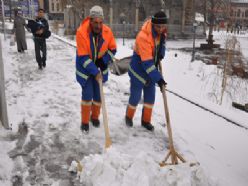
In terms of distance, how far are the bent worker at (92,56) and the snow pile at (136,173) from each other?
1305mm

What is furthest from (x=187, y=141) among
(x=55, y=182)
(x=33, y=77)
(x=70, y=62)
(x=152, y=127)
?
(x=70, y=62)

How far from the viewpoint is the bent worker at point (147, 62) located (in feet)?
13.7

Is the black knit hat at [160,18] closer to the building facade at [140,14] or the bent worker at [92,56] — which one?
the bent worker at [92,56]

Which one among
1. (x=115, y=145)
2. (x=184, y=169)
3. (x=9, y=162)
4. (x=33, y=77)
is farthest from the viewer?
(x=33, y=77)

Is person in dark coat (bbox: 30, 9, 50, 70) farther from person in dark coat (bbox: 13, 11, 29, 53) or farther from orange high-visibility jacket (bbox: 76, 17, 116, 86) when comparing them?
orange high-visibility jacket (bbox: 76, 17, 116, 86)

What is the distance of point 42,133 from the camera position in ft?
15.4

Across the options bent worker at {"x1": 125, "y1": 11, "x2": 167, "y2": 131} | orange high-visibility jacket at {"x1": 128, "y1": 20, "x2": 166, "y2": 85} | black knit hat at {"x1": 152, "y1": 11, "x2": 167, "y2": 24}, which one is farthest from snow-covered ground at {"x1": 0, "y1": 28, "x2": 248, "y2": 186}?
black knit hat at {"x1": 152, "y1": 11, "x2": 167, "y2": 24}

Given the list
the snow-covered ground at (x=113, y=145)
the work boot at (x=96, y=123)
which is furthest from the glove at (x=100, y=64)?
the snow-covered ground at (x=113, y=145)

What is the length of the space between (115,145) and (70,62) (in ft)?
22.9

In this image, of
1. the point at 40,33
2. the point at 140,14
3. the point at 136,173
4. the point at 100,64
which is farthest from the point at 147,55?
the point at 140,14

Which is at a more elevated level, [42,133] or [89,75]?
[89,75]

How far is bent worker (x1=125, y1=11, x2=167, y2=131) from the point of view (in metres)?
4.17

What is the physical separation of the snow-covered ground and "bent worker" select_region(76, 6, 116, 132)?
0.42 meters

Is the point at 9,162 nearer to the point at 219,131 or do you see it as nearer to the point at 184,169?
the point at 184,169
